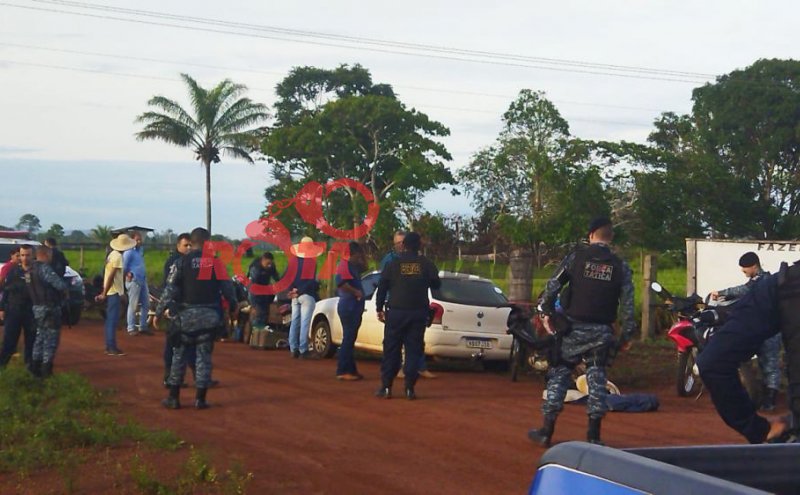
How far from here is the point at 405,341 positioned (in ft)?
41.2

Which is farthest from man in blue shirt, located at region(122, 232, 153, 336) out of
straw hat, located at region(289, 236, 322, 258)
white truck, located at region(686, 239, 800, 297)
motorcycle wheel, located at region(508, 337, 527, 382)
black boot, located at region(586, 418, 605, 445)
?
black boot, located at region(586, 418, 605, 445)

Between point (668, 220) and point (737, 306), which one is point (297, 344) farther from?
point (668, 220)

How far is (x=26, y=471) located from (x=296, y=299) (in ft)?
29.8

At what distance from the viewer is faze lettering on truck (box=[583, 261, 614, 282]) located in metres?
9.04

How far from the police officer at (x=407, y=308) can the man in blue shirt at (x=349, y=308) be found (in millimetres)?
1714

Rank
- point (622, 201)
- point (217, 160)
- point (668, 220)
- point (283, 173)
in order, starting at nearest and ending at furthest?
point (622, 201)
point (668, 220)
point (217, 160)
point (283, 173)

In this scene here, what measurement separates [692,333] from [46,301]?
7563 mm

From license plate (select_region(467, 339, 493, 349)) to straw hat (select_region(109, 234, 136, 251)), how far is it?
600 cm

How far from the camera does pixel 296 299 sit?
56.6 feet

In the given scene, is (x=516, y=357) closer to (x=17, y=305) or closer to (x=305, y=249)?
(x=305, y=249)

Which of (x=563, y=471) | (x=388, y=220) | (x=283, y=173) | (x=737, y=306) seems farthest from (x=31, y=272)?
(x=283, y=173)

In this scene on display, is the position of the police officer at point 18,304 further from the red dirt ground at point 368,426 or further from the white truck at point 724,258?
the white truck at point 724,258

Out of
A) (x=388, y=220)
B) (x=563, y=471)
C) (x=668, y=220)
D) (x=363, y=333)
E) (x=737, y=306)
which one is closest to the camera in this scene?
(x=563, y=471)

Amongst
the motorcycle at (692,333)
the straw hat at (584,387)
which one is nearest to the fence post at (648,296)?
the motorcycle at (692,333)
